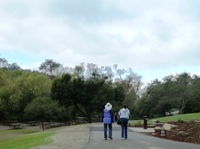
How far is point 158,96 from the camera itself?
61.4 m

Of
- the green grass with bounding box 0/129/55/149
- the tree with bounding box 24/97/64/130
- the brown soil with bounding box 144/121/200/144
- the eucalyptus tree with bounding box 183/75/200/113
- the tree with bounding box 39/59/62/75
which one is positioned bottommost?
the green grass with bounding box 0/129/55/149

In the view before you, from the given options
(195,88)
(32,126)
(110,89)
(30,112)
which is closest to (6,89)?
(32,126)

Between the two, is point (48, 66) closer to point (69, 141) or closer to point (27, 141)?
point (27, 141)

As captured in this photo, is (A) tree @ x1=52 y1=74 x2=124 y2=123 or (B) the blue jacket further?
(A) tree @ x1=52 y1=74 x2=124 y2=123

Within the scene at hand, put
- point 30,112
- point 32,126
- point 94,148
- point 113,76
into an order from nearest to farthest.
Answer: point 94,148 < point 30,112 < point 32,126 < point 113,76

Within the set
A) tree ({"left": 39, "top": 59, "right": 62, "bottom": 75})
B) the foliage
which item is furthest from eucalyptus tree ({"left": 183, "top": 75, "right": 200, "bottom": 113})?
tree ({"left": 39, "top": 59, "right": 62, "bottom": 75})

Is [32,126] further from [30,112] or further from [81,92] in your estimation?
[81,92]

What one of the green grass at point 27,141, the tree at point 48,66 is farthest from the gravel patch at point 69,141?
the tree at point 48,66

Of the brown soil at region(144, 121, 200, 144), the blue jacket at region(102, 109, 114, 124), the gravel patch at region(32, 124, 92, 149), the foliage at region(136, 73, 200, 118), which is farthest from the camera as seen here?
the foliage at region(136, 73, 200, 118)

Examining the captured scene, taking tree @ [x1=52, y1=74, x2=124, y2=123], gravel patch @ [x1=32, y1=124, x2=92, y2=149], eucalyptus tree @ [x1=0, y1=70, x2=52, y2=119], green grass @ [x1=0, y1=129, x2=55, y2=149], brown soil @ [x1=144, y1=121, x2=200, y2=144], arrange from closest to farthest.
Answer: gravel patch @ [x1=32, y1=124, x2=92, y2=149]
brown soil @ [x1=144, y1=121, x2=200, y2=144]
green grass @ [x1=0, y1=129, x2=55, y2=149]
tree @ [x1=52, y1=74, x2=124, y2=123]
eucalyptus tree @ [x1=0, y1=70, x2=52, y2=119]

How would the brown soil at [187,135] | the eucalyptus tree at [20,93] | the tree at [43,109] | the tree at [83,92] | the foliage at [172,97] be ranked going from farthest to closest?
the foliage at [172,97] < the eucalyptus tree at [20,93] < the tree at [83,92] < the tree at [43,109] < the brown soil at [187,135]

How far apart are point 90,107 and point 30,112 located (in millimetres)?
11052

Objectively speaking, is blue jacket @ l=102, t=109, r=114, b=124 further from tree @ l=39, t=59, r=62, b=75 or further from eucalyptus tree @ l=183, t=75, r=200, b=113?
tree @ l=39, t=59, r=62, b=75

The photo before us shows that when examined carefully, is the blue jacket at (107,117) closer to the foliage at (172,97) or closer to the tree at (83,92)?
the tree at (83,92)
